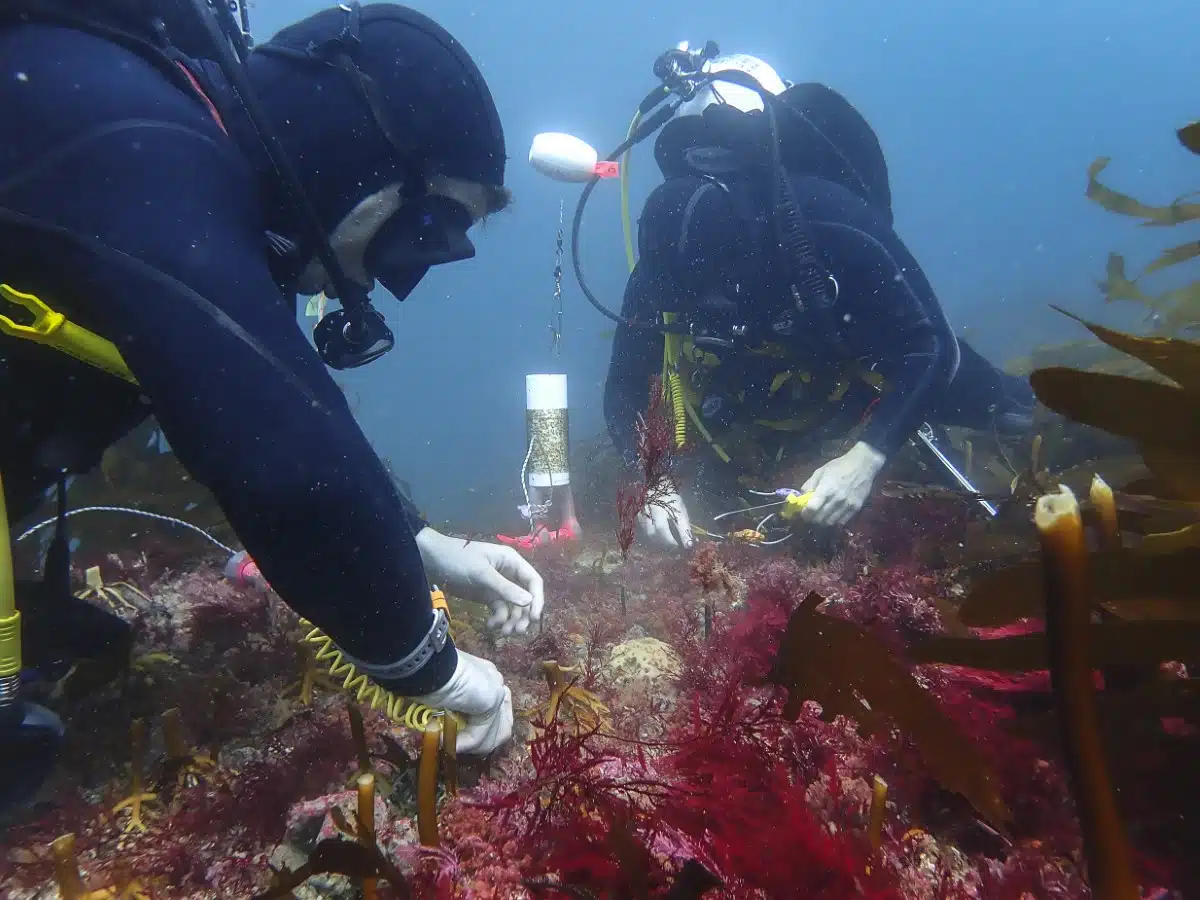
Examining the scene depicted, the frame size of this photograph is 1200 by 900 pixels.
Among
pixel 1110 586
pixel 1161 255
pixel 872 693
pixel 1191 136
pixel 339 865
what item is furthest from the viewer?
pixel 1161 255

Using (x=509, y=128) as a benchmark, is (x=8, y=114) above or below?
above

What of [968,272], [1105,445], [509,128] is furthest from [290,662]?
[509,128]

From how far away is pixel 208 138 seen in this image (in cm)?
158

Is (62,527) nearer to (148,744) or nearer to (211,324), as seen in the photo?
(148,744)

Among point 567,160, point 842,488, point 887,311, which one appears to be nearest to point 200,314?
point 842,488

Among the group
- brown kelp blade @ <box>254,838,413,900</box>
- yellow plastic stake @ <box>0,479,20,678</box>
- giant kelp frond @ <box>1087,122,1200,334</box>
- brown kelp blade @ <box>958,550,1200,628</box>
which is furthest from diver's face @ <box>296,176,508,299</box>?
giant kelp frond @ <box>1087,122,1200,334</box>

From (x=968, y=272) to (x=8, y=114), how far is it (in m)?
100

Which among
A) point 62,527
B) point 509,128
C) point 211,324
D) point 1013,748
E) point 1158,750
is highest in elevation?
point 211,324

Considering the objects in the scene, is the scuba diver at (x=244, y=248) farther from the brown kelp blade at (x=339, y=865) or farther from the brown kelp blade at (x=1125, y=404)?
the brown kelp blade at (x=1125, y=404)

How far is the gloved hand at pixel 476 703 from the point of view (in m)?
1.94

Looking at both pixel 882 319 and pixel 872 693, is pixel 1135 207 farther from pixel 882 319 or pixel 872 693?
pixel 872 693

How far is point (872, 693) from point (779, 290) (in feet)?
14.1

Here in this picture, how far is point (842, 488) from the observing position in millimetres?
4184

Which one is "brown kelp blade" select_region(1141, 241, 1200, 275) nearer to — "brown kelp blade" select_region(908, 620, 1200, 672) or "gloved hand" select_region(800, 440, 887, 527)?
"gloved hand" select_region(800, 440, 887, 527)
